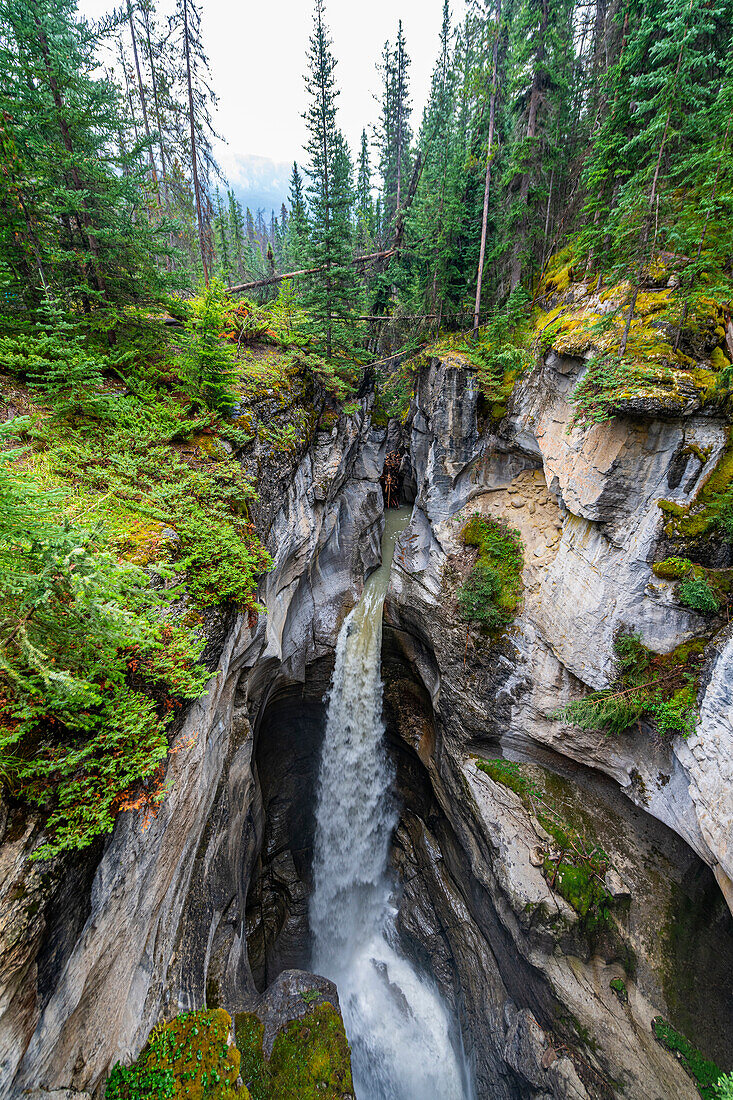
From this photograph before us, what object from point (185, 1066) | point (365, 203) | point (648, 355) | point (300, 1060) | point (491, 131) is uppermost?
point (365, 203)

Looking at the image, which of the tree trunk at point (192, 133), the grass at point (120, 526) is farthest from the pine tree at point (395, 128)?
the grass at point (120, 526)

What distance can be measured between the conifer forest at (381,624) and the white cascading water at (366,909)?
0.10 m

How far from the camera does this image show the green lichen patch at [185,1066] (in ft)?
12.6

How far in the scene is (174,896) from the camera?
5312mm

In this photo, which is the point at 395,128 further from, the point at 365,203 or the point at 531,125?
the point at 531,125

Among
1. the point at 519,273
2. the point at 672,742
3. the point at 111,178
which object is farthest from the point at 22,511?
the point at 519,273

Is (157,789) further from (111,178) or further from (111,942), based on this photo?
(111,178)

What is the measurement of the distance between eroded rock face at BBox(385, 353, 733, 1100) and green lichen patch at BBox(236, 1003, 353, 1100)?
13.7 feet

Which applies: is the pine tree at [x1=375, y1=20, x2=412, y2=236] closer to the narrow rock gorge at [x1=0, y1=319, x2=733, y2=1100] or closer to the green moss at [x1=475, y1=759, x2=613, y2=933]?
the narrow rock gorge at [x1=0, y1=319, x2=733, y2=1100]

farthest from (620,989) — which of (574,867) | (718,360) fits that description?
(718,360)

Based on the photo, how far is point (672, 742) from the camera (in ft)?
21.8

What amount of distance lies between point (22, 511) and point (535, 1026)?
42.8ft

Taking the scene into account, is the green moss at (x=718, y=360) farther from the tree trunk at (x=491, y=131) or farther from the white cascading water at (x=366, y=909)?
the white cascading water at (x=366, y=909)

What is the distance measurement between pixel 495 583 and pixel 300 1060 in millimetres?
9965
